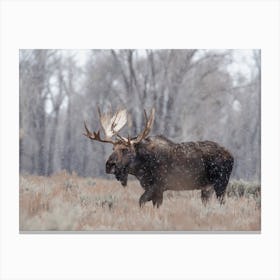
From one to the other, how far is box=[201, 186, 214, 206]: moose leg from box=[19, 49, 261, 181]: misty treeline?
0.36 metres

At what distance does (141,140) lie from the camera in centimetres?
811

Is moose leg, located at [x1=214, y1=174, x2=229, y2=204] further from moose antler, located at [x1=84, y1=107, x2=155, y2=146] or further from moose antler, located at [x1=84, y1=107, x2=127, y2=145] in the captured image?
moose antler, located at [x1=84, y1=107, x2=127, y2=145]

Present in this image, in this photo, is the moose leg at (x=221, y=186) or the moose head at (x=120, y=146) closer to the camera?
the moose head at (x=120, y=146)

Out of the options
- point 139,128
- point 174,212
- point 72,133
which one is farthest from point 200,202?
point 72,133

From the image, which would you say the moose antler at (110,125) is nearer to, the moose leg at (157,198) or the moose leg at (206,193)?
the moose leg at (157,198)

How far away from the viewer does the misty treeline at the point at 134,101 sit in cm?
812

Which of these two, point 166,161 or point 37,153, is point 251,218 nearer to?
point 166,161

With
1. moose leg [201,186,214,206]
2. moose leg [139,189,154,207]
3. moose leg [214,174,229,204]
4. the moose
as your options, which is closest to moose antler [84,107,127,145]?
the moose

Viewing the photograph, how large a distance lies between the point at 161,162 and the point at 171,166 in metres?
0.14

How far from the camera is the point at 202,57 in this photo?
27.1 feet

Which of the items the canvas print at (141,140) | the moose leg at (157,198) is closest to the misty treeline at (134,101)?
the canvas print at (141,140)

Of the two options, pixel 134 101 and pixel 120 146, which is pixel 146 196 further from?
pixel 134 101

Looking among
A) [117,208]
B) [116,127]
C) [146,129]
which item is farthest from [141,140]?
[117,208]

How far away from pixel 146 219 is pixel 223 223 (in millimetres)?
944
